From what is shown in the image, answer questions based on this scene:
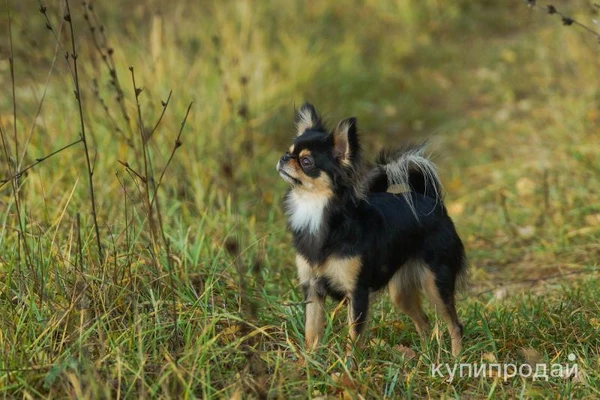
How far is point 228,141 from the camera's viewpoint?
6.59m

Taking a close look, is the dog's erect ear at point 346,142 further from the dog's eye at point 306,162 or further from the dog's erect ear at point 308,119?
the dog's erect ear at point 308,119

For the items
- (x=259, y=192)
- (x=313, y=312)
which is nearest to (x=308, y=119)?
(x=313, y=312)

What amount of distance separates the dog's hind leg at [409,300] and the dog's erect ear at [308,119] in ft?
2.67

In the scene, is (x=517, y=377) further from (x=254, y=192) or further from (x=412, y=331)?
(x=254, y=192)

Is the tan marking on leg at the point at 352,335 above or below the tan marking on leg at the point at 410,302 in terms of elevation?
above

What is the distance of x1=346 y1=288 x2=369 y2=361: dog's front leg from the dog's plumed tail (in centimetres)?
48

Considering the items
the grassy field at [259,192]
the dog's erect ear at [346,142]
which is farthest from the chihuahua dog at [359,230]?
the grassy field at [259,192]

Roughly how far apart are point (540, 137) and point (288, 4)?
430 centimetres

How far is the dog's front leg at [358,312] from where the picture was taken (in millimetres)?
3596

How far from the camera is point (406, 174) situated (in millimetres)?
3984

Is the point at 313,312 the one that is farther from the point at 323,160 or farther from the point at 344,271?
the point at 323,160

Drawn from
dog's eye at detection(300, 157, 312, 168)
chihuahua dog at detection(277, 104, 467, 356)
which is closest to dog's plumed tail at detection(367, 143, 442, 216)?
chihuahua dog at detection(277, 104, 467, 356)

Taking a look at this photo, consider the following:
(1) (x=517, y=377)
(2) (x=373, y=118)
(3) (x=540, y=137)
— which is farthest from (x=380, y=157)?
(2) (x=373, y=118)

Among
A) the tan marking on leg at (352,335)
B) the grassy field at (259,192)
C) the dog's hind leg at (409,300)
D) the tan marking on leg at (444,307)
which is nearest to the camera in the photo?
the grassy field at (259,192)
